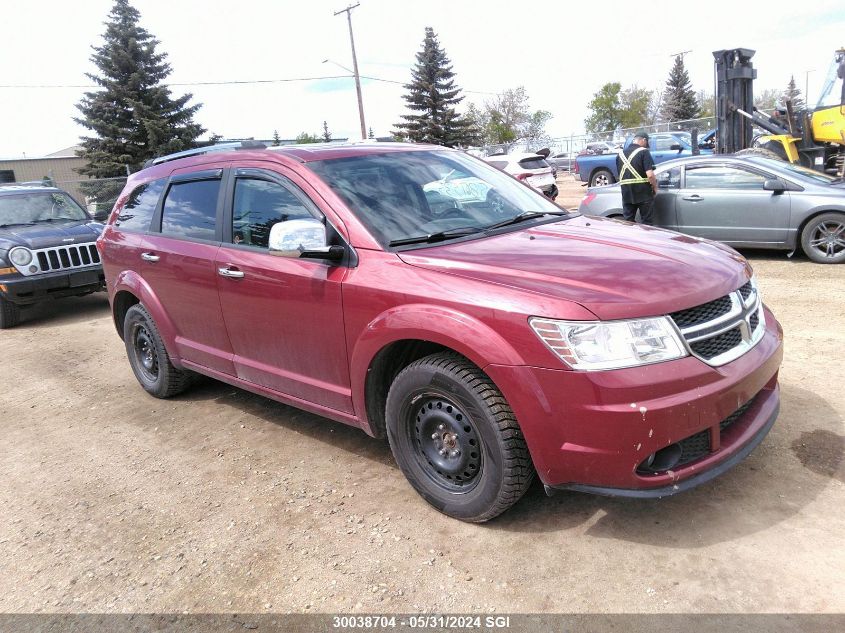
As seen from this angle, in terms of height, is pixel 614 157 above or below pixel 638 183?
above

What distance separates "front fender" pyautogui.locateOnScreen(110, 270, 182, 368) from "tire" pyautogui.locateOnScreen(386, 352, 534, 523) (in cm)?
232

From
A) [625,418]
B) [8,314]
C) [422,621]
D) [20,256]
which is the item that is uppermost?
[20,256]

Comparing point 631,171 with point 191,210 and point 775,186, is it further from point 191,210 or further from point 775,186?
point 191,210

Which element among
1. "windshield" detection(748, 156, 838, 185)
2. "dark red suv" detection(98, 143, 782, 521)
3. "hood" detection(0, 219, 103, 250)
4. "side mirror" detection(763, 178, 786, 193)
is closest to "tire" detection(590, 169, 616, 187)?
"windshield" detection(748, 156, 838, 185)

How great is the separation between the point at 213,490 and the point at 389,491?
105 centimetres

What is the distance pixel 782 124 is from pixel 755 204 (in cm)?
Result: 608

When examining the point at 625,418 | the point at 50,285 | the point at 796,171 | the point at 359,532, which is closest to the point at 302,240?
the point at 359,532

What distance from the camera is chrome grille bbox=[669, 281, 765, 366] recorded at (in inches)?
106

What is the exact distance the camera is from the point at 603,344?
257 cm

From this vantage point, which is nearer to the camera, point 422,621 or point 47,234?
point 422,621

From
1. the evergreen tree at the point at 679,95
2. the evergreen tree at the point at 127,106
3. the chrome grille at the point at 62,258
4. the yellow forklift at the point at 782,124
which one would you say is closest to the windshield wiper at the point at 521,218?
the chrome grille at the point at 62,258

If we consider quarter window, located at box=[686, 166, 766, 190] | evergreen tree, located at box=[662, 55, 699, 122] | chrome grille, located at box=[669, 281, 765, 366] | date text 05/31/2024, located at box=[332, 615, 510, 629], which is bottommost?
date text 05/31/2024, located at box=[332, 615, 510, 629]

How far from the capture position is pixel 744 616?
241 centimetres

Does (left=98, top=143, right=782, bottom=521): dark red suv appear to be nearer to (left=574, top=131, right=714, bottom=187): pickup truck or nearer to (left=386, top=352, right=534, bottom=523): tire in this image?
(left=386, top=352, right=534, bottom=523): tire
